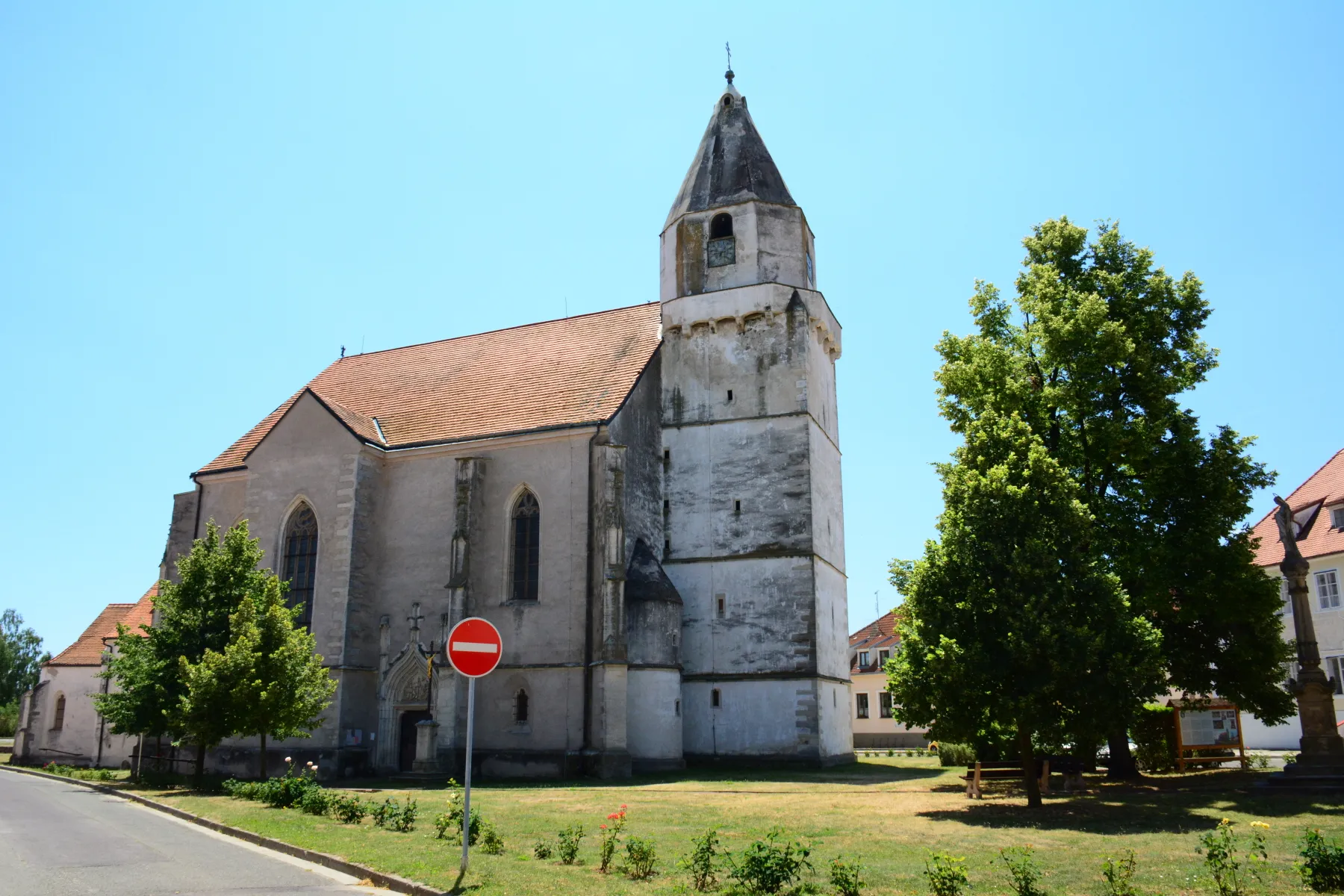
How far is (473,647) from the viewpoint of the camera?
11156mm

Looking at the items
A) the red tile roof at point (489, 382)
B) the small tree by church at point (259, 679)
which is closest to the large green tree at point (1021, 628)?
the red tile roof at point (489, 382)

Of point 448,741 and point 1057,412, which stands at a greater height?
point 1057,412

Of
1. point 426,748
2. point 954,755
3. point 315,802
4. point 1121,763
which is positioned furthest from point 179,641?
point 1121,763

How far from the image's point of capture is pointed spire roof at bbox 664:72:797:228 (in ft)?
109

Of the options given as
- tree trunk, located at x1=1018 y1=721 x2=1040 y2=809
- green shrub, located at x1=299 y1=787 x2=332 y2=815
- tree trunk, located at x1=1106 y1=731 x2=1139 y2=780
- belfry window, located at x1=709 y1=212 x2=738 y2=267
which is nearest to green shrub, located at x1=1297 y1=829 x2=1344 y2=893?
tree trunk, located at x1=1018 y1=721 x2=1040 y2=809

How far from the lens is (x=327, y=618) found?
97.8 ft

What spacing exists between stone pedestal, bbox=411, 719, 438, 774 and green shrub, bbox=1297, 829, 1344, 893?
21660 mm

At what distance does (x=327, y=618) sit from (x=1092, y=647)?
73.1 feet

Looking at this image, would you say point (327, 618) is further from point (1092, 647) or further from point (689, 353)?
point (1092, 647)

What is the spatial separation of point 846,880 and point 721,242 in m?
26.5

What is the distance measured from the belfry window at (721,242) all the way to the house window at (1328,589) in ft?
80.9

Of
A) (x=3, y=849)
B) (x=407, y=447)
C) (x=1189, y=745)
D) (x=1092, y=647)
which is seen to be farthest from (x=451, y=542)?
(x=1189, y=745)

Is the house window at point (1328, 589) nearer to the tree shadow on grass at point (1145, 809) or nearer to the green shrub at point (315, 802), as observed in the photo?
the tree shadow on grass at point (1145, 809)

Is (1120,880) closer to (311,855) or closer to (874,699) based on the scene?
(311,855)
